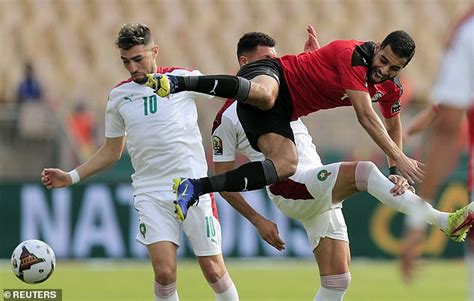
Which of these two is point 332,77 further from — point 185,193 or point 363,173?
point 185,193

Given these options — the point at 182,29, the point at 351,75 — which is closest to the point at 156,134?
the point at 351,75

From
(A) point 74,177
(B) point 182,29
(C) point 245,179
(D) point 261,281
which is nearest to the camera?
(C) point 245,179

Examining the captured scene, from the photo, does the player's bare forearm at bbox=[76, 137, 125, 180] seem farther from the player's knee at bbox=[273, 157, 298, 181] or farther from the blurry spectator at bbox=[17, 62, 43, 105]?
the blurry spectator at bbox=[17, 62, 43, 105]

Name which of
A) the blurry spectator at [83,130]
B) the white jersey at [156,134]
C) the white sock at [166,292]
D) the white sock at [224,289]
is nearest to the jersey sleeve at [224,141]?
the white jersey at [156,134]

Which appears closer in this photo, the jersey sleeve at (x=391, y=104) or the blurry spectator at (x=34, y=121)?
the jersey sleeve at (x=391, y=104)

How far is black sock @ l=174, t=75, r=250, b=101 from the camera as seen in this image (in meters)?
7.52

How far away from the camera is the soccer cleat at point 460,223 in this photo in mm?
6702

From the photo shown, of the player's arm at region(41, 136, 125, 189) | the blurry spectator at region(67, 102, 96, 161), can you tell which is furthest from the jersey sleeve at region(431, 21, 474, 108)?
the blurry spectator at region(67, 102, 96, 161)

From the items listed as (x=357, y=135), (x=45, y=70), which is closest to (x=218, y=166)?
(x=357, y=135)

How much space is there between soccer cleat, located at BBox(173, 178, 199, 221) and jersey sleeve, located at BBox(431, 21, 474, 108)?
2726 millimetres

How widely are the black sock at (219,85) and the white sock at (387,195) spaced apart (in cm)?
A: 102

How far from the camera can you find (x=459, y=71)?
5.25m

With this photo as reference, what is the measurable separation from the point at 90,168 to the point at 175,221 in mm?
918

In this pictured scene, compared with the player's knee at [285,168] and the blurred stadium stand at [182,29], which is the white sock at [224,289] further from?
the blurred stadium stand at [182,29]
